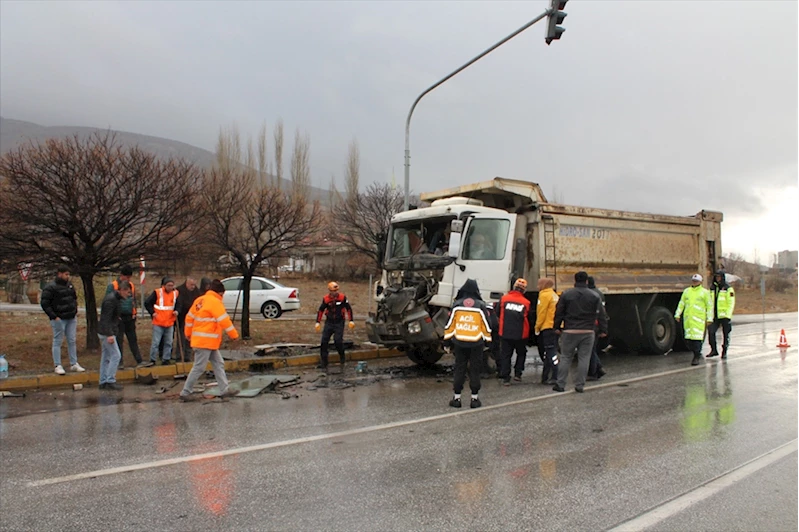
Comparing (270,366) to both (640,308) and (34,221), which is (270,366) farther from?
(640,308)

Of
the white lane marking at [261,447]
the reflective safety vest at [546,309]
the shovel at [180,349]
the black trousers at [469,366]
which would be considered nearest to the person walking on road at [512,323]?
the reflective safety vest at [546,309]

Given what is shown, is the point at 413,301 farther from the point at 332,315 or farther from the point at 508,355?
the point at 332,315

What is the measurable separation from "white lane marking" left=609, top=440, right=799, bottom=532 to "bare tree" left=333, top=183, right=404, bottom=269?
1729 centimetres

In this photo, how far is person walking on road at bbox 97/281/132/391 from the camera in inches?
346

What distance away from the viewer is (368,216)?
24.2 m

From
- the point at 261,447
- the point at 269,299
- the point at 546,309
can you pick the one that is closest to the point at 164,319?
the point at 261,447

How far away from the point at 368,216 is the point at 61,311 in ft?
51.2

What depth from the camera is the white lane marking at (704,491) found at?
12.6 ft

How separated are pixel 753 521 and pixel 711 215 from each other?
11.7 metres

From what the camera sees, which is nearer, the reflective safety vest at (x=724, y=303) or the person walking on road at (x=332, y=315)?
the person walking on road at (x=332, y=315)

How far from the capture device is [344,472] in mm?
4898

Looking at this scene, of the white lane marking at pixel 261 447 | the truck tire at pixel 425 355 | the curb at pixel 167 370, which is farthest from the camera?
the truck tire at pixel 425 355

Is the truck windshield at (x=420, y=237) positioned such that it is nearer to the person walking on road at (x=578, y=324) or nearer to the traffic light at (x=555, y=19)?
the person walking on road at (x=578, y=324)

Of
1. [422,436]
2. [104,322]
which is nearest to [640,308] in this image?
[422,436]
